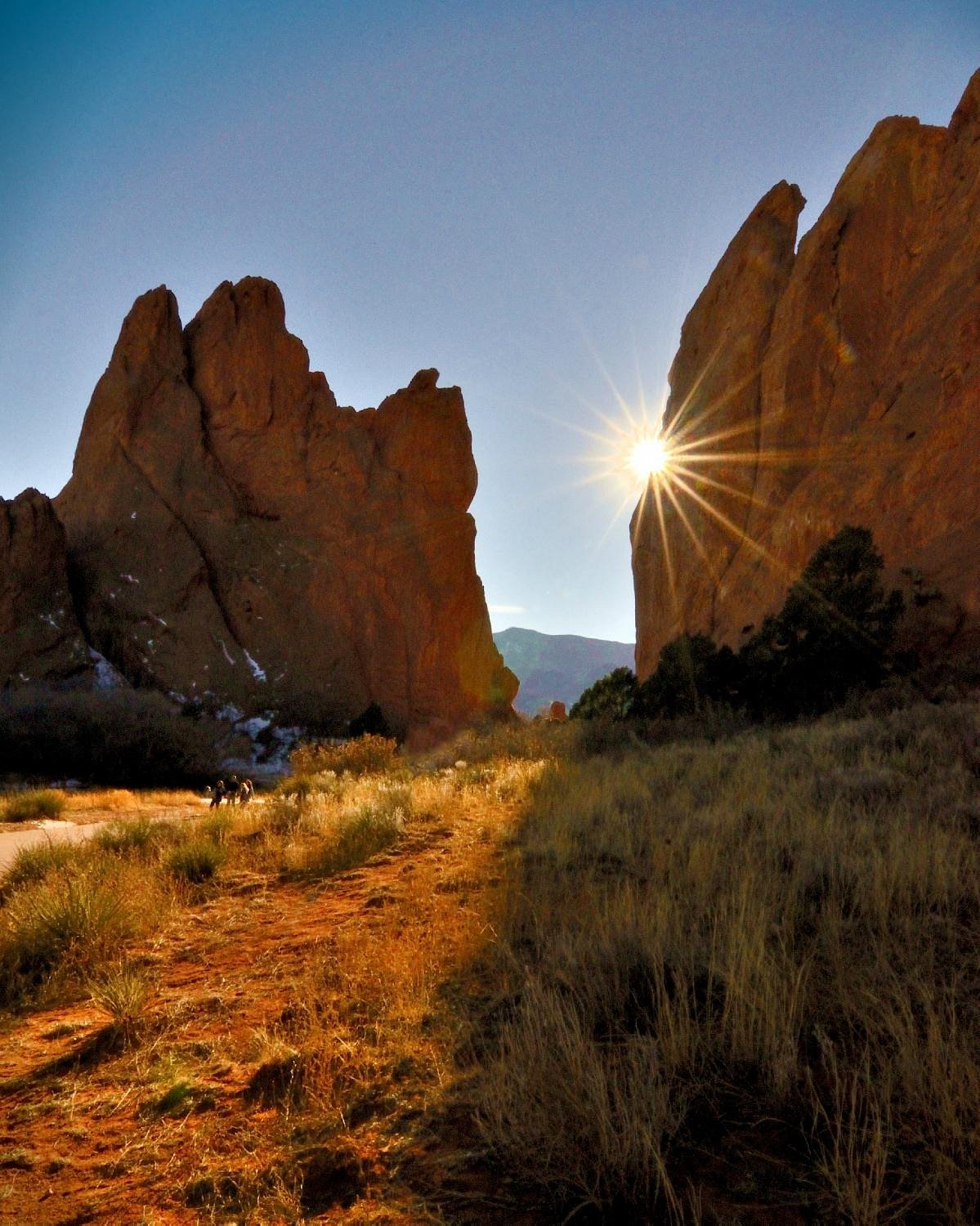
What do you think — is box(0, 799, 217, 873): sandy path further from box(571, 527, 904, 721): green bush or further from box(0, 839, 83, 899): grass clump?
box(571, 527, 904, 721): green bush

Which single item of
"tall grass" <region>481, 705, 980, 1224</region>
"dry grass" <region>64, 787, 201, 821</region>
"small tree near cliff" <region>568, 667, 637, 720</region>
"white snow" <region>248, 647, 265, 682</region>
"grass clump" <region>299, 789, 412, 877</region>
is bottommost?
"dry grass" <region>64, 787, 201, 821</region>

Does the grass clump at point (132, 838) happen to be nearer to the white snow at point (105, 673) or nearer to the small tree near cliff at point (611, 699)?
the small tree near cliff at point (611, 699)

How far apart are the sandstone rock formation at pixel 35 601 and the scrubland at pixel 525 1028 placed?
109 ft

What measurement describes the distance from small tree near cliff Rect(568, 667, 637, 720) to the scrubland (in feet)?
39.7

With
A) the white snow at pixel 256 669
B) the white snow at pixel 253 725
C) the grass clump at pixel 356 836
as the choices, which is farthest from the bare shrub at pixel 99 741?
the grass clump at pixel 356 836

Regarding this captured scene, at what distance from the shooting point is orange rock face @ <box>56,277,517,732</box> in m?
39.0

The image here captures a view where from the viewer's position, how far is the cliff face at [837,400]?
56.9 feet

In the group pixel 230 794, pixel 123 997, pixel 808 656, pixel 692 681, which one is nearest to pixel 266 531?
pixel 230 794

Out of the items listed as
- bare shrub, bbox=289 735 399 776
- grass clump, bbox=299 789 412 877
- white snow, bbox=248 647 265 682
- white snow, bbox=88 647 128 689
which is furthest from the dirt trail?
white snow, bbox=248 647 265 682

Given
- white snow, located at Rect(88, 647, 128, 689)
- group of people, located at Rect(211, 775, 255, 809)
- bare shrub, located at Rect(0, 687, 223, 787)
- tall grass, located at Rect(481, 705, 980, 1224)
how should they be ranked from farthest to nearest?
white snow, located at Rect(88, 647, 128, 689) → bare shrub, located at Rect(0, 687, 223, 787) → group of people, located at Rect(211, 775, 255, 809) → tall grass, located at Rect(481, 705, 980, 1224)

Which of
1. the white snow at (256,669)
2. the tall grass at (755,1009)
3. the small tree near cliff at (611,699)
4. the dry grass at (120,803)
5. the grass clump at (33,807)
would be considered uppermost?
the white snow at (256,669)

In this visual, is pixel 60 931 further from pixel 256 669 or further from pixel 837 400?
pixel 256 669

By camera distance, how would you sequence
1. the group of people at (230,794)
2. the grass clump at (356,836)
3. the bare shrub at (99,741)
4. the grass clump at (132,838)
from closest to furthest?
the grass clump at (356,836) → the grass clump at (132,838) → the group of people at (230,794) → the bare shrub at (99,741)

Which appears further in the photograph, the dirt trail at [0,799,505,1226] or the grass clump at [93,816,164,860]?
the grass clump at [93,816,164,860]
